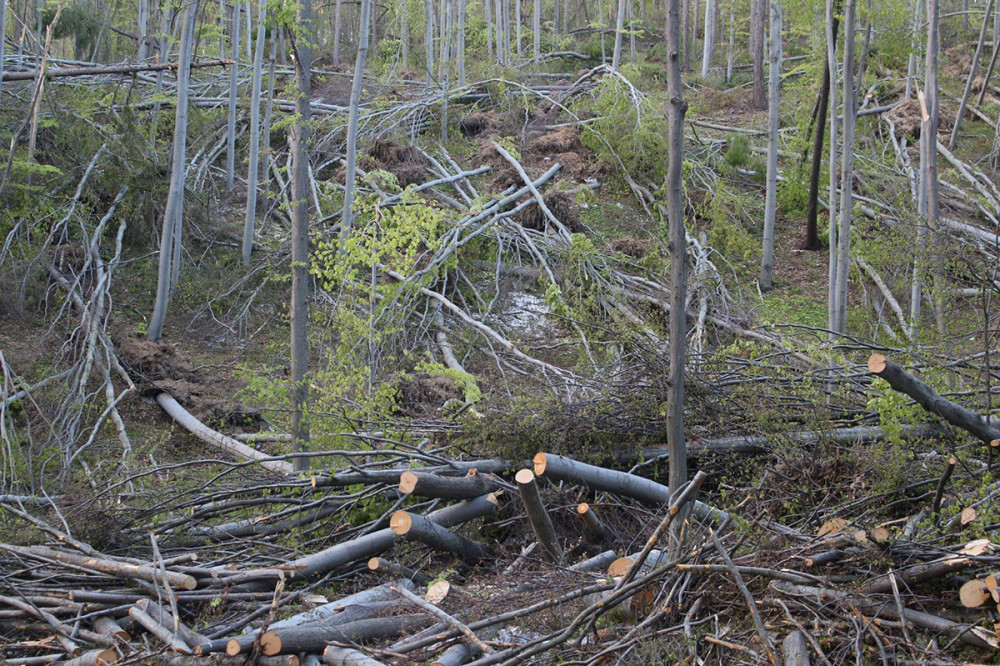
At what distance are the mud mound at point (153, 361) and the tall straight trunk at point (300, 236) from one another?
3742 millimetres

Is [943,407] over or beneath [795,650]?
over

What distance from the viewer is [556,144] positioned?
1561cm

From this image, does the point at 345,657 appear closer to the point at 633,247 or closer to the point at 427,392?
the point at 427,392

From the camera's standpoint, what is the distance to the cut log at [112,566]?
4695mm

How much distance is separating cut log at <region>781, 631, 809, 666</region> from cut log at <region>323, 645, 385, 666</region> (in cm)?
180

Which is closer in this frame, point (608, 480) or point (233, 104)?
point (608, 480)

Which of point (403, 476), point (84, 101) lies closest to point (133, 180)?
point (84, 101)

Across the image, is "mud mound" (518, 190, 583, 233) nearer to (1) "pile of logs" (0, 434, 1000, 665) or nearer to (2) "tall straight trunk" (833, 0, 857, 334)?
(2) "tall straight trunk" (833, 0, 857, 334)

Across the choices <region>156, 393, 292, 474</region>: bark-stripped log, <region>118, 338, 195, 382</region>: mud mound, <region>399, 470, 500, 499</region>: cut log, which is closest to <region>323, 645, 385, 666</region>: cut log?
<region>399, 470, 500, 499</region>: cut log

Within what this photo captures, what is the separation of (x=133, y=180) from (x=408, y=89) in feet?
24.1

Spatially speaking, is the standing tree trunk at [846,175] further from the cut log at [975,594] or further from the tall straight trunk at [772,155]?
the cut log at [975,594]

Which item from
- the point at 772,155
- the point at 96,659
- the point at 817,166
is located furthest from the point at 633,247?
the point at 96,659

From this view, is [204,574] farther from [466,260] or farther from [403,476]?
[466,260]

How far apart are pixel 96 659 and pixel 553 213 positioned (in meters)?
9.89
